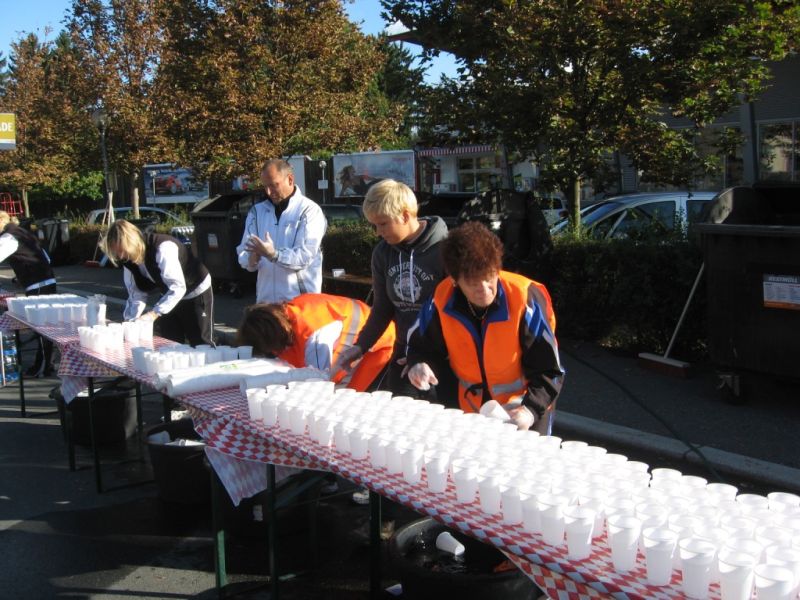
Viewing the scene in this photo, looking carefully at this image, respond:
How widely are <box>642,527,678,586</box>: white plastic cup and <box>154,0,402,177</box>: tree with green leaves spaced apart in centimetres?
1267

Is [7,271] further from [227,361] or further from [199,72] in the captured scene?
[227,361]

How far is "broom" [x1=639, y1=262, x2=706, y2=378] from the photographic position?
673 centimetres

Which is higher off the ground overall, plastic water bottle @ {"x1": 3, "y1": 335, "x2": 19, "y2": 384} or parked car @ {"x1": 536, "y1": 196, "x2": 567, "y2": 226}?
parked car @ {"x1": 536, "y1": 196, "x2": 567, "y2": 226}

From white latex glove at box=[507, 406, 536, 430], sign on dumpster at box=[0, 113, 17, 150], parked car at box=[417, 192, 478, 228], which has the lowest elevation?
white latex glove at box=[507, 406, 536, 430]

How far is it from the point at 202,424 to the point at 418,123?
6934mm

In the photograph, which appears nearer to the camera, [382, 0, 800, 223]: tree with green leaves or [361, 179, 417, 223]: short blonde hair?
[361, 179, 417, 223]: short blonde hair

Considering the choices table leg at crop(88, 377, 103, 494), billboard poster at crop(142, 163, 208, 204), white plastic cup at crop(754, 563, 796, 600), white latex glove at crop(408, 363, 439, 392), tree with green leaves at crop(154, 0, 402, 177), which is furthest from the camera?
billboard poster at crop(142, 163, 208, 204)

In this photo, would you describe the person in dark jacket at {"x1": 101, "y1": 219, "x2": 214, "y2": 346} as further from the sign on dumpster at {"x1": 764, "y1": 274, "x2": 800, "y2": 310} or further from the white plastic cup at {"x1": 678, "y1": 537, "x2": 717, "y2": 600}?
the white plastic cup at {"x1": 678, "y1": 537, "x2": 717, "y2": 600}

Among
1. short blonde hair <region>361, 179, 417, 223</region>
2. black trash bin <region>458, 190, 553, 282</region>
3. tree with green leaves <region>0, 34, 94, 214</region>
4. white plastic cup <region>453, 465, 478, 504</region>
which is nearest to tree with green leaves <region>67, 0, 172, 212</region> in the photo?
tree with green leaves <region>0, 34, 94, 214</region>

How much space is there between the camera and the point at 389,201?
3918 millimetres

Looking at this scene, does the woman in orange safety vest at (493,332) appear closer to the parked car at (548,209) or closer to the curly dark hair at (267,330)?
the curly dark hair at (267,330)

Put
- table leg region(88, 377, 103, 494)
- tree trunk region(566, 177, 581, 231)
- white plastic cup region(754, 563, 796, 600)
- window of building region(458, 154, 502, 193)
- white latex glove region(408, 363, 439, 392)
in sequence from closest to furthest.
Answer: white plastic cup region(754, 563, 796, 600)
white latex glove region(408, 363, 439, 392)
table leg region(88, 377, 103, 494)
tree trunk region(566, 177, 581, 231)
window of building region(458, 154, 502, 193)

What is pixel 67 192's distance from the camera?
39938mm

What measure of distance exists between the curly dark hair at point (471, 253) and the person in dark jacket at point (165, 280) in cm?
321
